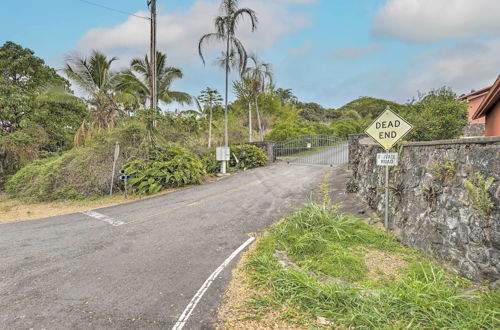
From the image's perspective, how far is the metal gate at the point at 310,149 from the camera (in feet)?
61.4

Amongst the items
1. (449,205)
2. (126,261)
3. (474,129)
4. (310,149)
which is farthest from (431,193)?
(474,129)

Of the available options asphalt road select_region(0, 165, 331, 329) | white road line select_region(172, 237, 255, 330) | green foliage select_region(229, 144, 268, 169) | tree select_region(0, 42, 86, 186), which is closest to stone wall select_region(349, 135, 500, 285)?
asphalt road select_region(0, 165, 331, 329)

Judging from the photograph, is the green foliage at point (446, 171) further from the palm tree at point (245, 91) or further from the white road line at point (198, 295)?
the palm tree at point (245, 91)

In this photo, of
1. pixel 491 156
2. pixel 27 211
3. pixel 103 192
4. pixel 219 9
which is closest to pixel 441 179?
pixel 491 156

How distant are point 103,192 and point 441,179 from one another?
39.2 feet

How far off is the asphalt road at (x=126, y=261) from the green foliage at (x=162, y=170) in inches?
71.2

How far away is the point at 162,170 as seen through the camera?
37.5 feet

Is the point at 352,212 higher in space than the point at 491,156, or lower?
lower

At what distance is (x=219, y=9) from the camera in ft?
47.6

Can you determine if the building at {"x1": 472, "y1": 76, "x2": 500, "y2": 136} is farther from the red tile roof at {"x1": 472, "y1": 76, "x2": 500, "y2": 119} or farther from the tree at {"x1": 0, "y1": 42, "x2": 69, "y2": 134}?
the tree at {"x1": 0, "y1": 42, "x2": 69, "y2": 134}

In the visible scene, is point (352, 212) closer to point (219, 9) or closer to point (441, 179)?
point (441, 179)

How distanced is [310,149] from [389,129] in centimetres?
1625

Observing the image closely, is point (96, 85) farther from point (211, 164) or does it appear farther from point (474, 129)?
point (474, 129)

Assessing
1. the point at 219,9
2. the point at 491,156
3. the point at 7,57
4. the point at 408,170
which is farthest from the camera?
the point at 7,57
